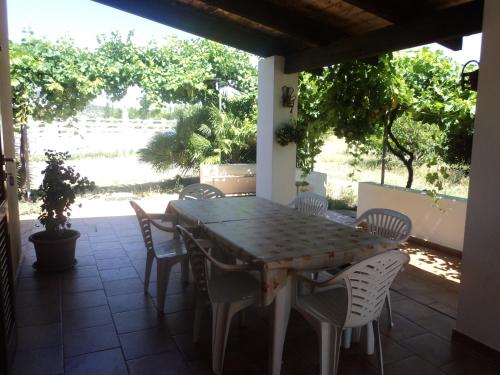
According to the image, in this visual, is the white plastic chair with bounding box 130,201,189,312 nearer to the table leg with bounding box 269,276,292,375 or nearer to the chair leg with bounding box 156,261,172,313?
the chair leg with bounding box 156,261,172,313

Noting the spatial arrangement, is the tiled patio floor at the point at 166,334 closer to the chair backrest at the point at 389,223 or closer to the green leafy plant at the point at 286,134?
the chair backrest at the point at 389,223

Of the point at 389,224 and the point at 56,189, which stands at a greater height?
the point at 56,189

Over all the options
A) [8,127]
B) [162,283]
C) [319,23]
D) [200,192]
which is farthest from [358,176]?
[8,127]

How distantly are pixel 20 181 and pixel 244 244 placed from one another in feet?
18.1

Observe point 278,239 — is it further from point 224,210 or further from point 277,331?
point 224,210

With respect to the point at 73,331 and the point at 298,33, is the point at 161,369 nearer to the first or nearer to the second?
the point at 73,331

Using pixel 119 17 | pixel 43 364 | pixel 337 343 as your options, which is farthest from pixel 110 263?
pixel 119 17

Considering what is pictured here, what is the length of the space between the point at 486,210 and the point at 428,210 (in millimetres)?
2400

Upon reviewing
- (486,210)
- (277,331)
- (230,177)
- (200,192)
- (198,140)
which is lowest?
(277,331)

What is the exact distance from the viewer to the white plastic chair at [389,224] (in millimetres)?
2763

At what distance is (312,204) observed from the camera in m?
3.54

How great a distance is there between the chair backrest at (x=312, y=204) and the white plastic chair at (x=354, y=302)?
1449 millimetres

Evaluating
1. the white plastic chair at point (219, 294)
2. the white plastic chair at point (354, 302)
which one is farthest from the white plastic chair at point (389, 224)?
the white plastic chair at point (219, 294)

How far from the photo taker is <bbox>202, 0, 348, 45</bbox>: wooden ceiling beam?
3910mm
